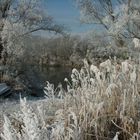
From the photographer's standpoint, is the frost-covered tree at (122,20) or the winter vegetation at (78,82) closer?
the winter vegetation at (78,82)

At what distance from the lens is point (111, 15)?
23.1 meters

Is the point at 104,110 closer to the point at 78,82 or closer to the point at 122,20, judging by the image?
the point at 78,82

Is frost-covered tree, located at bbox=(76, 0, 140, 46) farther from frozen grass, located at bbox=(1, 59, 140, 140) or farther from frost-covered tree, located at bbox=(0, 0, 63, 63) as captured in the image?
frozen grass, located at bbox=(1, 59, 140, 140)

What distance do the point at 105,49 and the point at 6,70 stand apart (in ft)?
25.6

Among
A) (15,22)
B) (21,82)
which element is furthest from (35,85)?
(15,22)

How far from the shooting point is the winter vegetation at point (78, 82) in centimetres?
354

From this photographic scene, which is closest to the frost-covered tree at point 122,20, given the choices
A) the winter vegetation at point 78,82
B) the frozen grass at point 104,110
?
the winter vegetation at point 78,82

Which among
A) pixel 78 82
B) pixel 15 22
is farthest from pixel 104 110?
pixel 15 22

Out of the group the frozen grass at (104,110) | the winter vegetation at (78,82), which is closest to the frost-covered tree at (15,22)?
the winter vegetation at (78,82)

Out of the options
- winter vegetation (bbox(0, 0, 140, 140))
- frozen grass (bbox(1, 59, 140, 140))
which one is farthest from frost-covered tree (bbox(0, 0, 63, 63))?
frozen grass (bbox(1, 59, 140, 140))

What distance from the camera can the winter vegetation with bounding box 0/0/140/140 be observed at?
139 inches

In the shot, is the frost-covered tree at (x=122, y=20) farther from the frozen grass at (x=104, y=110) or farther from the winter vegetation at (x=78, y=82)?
the frozen grass at (x=104, y=110)

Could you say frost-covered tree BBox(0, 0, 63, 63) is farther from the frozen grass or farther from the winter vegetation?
the frozen grass

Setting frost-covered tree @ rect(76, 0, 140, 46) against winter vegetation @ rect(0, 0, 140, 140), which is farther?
frost-covered tree @ rect(76, 0, 140, 46)
